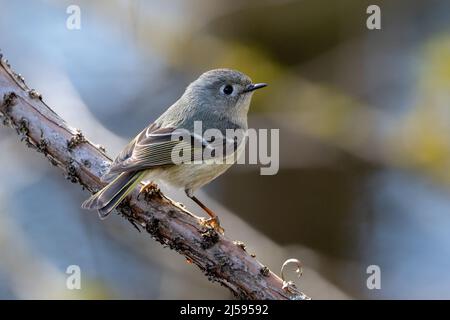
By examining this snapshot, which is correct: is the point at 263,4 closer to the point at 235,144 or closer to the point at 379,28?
the point at 379,28

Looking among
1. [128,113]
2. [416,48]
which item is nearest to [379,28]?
[416,48]

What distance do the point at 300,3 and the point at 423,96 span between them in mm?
1413

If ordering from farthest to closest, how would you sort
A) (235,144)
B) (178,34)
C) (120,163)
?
(178,34)
(235,144)
(120,163)

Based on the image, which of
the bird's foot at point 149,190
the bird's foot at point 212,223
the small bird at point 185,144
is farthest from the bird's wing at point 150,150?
the bird's foot at point 212,223

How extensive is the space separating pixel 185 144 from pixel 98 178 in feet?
2.21

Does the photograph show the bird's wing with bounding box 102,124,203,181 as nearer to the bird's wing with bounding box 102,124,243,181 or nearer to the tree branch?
the bird's wing with bounding box 102,124,243,181

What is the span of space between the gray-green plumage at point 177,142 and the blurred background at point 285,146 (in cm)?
39

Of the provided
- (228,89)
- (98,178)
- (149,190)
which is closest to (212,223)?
(149,190)

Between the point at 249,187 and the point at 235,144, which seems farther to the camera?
the point at 249,187

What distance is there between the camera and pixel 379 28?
19.3ft

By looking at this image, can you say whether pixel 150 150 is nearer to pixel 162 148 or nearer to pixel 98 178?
pixel 162 148

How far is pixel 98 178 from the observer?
334 cm

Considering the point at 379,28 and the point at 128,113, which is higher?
the point at 379,28

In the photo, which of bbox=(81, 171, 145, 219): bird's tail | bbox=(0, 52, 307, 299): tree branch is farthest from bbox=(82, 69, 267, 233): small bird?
bbox=(0, 52, 307, 299): tree branch
